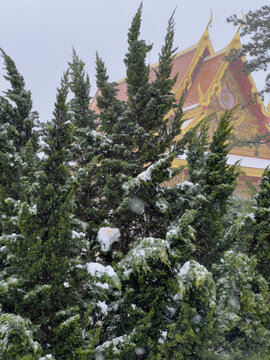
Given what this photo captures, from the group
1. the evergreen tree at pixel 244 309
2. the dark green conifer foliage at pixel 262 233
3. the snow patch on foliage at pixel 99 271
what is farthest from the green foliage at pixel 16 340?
the dark green conifer foliage at pixel 262 233

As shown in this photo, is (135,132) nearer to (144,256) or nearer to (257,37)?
(144,256)

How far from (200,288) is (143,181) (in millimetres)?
1878

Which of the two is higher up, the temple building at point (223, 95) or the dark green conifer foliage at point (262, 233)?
the temple building at point (223, 95)

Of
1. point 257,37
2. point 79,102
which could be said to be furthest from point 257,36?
point 79,102

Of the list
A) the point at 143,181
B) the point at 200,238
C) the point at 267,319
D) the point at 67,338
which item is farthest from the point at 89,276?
the point at 267,319

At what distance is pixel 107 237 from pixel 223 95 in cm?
1329

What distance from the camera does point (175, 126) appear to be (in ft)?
20.6

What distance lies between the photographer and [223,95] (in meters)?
16.5

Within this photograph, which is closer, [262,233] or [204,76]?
[262,233]

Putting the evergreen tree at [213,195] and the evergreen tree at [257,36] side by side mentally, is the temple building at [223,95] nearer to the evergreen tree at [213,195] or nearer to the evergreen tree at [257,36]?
the evergreen tree at [257,36]

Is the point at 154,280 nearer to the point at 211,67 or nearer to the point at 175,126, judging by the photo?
the point at 175,126

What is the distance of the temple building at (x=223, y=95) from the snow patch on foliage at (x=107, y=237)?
10842 millimetres

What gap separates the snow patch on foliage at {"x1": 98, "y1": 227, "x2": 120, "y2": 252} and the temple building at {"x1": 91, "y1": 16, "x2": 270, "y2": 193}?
10.8m

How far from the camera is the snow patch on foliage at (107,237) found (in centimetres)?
511
